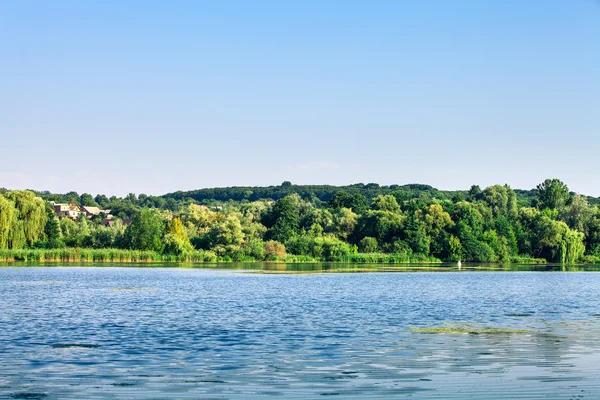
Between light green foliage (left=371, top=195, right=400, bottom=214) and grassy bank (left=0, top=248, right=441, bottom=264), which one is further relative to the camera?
light green foliage (left=371, top=195, right=400, bottom=214)

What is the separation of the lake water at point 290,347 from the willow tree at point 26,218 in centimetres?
4542

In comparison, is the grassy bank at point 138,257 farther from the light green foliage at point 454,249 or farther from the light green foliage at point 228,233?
the light green foliage at point 454,249

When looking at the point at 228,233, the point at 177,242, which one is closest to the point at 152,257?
the point at 177,242

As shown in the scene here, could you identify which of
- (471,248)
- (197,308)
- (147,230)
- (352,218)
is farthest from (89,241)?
(197,308)

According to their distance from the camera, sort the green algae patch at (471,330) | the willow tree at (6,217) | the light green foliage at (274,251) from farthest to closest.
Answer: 1. the light green foliage at (274,251)
2. the willow tree at (6,217)
3. the green algae patch at (471,330)

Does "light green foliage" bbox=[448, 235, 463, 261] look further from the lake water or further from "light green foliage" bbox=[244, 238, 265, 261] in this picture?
the lake water

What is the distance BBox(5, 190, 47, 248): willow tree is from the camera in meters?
80.0

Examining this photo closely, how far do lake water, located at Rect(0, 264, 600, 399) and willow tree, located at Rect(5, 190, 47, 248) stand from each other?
4542 cm

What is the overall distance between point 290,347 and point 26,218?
223 ft

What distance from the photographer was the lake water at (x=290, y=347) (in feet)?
46.0

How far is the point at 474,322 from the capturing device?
25719mm

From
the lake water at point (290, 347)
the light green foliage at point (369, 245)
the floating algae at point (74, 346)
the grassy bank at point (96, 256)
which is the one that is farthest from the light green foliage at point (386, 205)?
the floating algae at point (74, 346)

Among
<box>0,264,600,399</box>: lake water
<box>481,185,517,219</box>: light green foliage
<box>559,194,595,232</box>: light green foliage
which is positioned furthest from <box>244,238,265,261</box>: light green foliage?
<box>0,264,600,399</box>: lake water

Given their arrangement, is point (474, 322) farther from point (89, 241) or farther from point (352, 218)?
point (352, 218)
